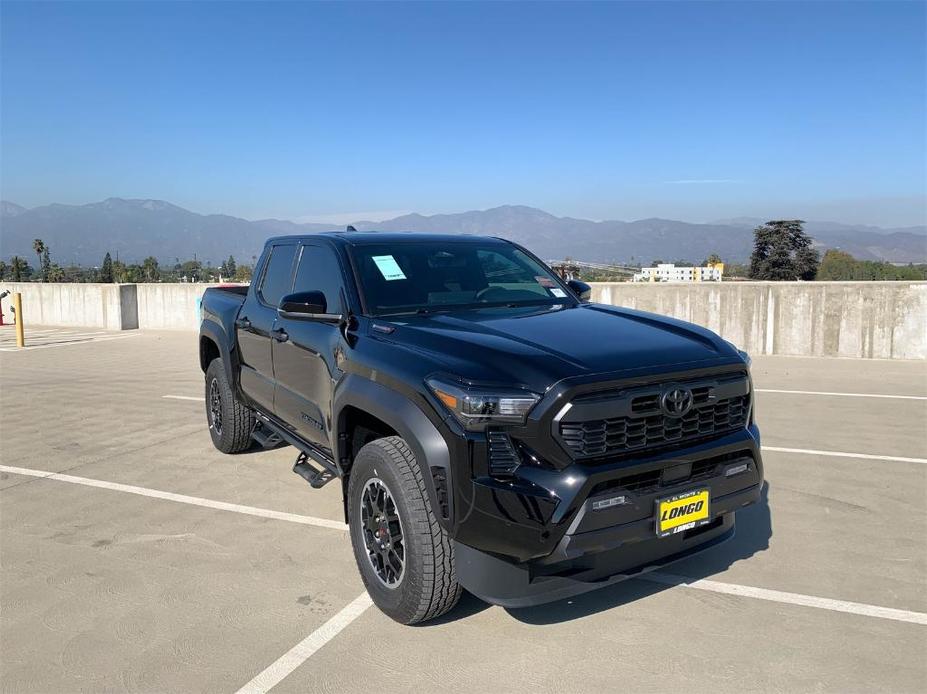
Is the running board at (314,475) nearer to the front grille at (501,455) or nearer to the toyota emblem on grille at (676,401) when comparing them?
the front grille at (501,455)

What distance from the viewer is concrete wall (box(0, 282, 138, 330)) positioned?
1930 centimetres

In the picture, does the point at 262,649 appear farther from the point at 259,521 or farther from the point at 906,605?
the point at 906,605

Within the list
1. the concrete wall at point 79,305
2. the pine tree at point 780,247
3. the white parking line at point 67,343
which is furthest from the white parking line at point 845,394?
the pine tree at point 780,247

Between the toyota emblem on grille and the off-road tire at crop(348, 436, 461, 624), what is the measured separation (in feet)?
3.51

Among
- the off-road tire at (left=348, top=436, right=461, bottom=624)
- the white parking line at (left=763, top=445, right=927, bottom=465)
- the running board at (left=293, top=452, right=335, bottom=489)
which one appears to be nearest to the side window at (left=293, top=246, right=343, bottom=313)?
the running board at (left=293, top=452, right=335, bottom=489)

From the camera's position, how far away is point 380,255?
4395mm

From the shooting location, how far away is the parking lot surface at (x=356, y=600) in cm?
301

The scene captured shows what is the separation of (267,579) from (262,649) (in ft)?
2.41

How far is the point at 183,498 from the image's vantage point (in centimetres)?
532

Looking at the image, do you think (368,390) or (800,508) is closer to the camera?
(368,390)

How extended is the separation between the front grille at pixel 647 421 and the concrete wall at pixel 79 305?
61.6 ft

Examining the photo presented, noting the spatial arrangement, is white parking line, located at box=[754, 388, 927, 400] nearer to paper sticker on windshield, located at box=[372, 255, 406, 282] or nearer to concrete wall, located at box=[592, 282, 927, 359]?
concrete wall, located at box=[592, 282, 927, 359]

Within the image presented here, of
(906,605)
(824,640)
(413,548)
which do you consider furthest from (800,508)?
(413,548)

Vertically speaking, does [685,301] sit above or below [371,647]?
above
